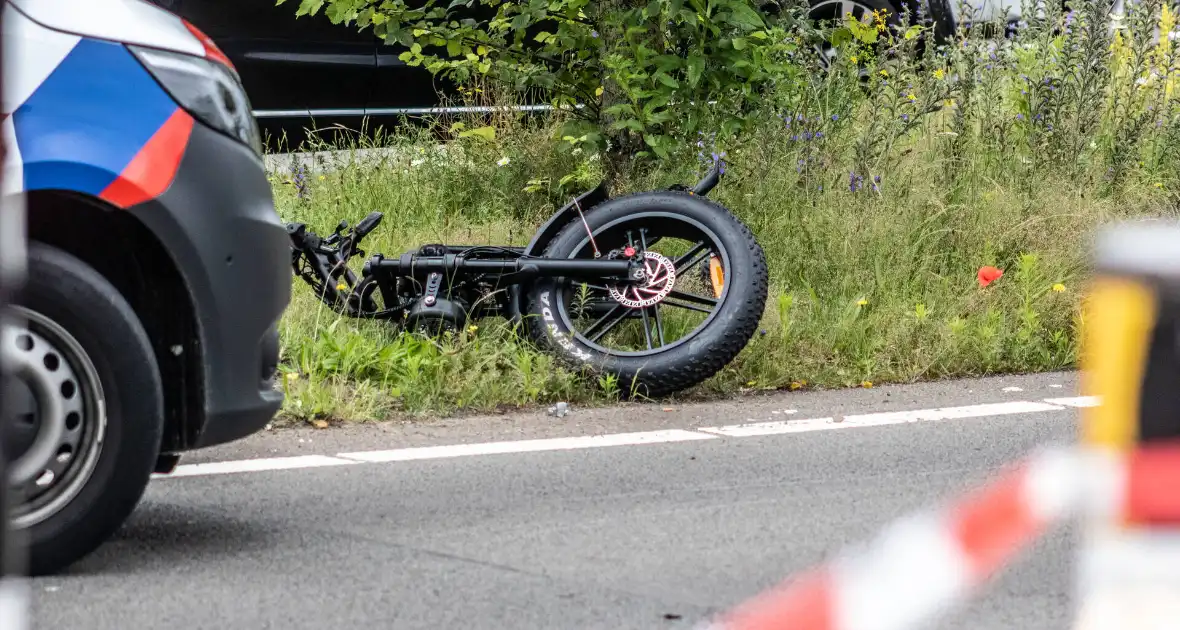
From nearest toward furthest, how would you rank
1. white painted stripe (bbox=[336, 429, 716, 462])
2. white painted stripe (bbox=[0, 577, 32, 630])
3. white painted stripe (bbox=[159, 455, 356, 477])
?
white painted stripe (bbox=[0, 577, 32, 630]), white painted stripe (bbox=[159, 455, 356, 477]), white painted stripe (bbox=[336, 429, 716, 462])

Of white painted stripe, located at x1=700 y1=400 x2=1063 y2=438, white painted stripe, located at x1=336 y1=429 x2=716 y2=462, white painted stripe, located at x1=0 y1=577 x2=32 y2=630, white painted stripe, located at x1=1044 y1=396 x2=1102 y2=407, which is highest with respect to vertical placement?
white painted stripe, located at x1=1044 y1=396 x2=1102 y2=407

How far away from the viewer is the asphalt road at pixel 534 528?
11.3ft

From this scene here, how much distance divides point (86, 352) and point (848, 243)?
14.5ft

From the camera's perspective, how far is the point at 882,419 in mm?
5523

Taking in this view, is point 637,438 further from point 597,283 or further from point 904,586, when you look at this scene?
point 904,586

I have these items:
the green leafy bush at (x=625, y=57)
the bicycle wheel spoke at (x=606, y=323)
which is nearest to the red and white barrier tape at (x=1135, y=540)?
Result: the bicycle wheel spoke at (x=606, y=323)

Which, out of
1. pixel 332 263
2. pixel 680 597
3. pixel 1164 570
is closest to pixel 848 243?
pixel 332 263

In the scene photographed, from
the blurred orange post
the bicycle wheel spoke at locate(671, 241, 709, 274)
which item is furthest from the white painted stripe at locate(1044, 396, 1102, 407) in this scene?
the blurred orange post

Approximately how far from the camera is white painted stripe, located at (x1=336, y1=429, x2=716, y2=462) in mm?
4938

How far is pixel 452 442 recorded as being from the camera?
202 inches

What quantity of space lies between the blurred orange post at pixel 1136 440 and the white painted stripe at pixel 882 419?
332cm

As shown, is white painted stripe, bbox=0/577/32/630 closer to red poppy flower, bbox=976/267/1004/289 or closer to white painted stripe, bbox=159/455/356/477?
white painted stripe, bbox=159/455/356/477

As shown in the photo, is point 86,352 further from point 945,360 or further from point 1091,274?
point 1091,274

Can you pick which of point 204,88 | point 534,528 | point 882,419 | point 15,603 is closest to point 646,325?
point 882,419
